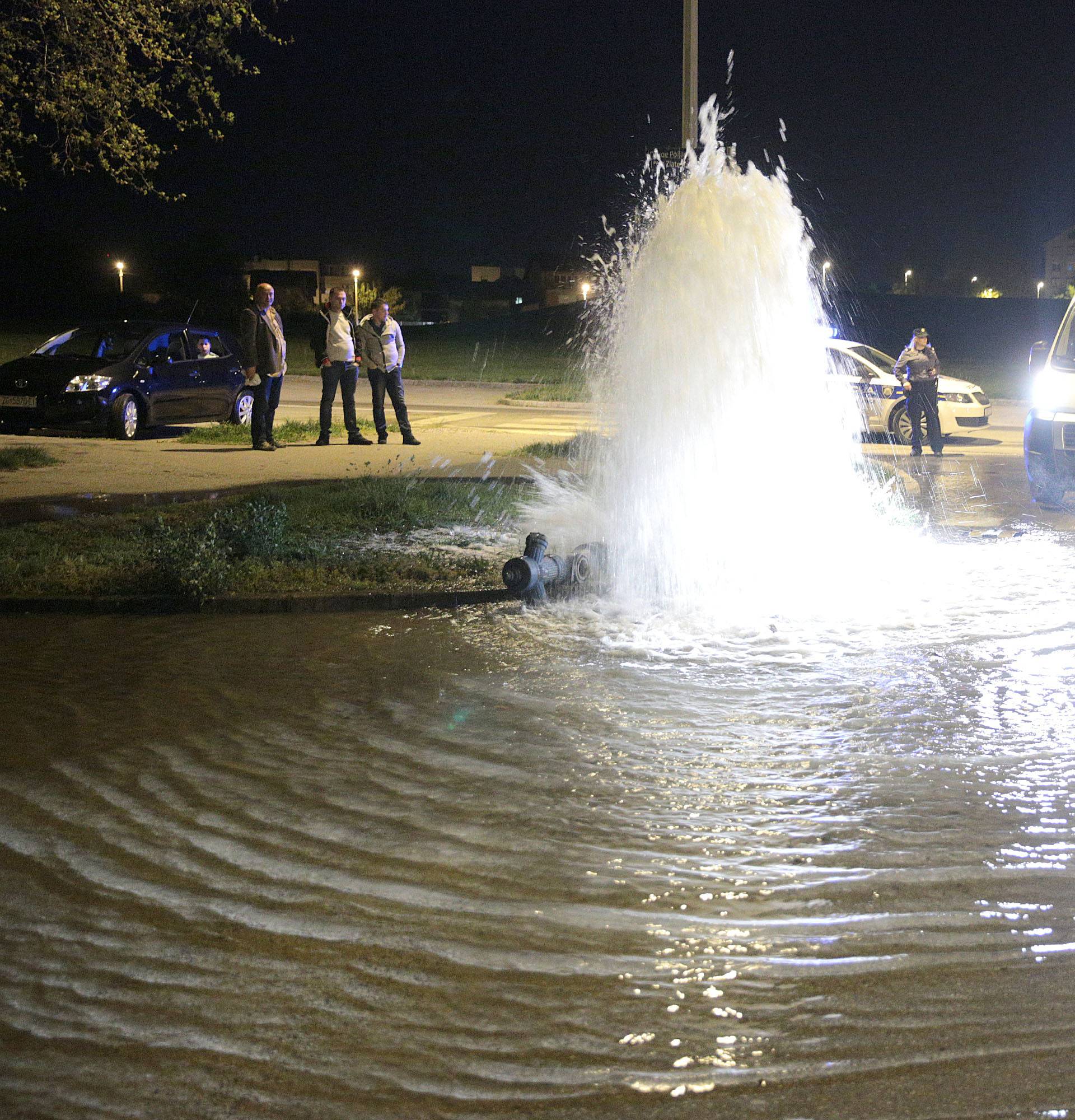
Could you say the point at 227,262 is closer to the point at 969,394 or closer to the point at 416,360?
the point at 416,360

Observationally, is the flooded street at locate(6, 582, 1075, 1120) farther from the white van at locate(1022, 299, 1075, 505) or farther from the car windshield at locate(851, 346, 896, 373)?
the car windshield at locate(851, 346, 896, 373)

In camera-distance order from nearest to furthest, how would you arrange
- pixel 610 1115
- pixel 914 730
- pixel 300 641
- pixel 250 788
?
pixel 610 1115
pixel 250 788
pixel 914 730
pixel 300 641

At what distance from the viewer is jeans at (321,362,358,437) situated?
17500mm

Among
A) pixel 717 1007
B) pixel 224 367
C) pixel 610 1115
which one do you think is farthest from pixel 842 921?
pixel 224 367

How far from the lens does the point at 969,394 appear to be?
2091cm

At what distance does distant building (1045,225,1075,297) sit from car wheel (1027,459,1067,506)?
175 m

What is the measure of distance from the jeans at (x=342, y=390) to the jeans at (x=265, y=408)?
0.61 m

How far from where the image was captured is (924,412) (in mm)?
18562

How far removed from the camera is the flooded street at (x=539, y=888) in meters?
3.26

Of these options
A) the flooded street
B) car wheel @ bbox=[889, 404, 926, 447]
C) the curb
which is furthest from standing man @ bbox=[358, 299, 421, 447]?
the flooded street

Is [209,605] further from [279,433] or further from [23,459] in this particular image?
[279,433]

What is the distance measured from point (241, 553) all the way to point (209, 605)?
106 cm

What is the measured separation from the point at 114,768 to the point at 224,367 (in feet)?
51.4

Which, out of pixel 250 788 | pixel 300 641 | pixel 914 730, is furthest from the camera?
pixel 300 641
